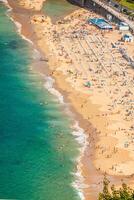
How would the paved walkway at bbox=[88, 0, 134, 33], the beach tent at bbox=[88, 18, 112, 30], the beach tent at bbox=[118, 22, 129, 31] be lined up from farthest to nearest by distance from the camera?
the paved walkway at bbox=[88, 0, 134, 33] < the beach tent at bbox=[88, 18, 112, 30] < the beach tent at bbox=[118, 22, 129, 31]

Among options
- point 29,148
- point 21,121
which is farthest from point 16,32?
point 29,148

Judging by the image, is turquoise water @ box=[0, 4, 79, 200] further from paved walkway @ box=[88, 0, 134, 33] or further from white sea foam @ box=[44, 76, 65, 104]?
paved walkway @ box=[88, 0, 134, 33]

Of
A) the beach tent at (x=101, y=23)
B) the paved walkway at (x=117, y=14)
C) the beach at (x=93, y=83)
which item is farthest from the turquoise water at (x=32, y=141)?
the paved walkway at (x=117, y=14)

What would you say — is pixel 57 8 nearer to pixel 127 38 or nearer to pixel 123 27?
pixel 123 27

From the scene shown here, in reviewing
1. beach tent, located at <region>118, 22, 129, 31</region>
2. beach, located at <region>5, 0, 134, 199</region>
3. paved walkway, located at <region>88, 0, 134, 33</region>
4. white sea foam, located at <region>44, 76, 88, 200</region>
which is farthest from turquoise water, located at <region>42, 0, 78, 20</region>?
white sea foam, located at <region>44, 76, 88, 200</region>

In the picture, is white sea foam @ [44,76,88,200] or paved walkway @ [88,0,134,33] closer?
white sea foam @ [44,76,88,200]

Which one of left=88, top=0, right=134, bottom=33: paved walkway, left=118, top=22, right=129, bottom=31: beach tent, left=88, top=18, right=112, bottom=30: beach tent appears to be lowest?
left=88, top=18, right=112, bottom=30: beach tent

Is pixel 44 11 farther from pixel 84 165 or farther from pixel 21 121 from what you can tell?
pixel 84 165

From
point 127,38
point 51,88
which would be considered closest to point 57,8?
point 127,38
